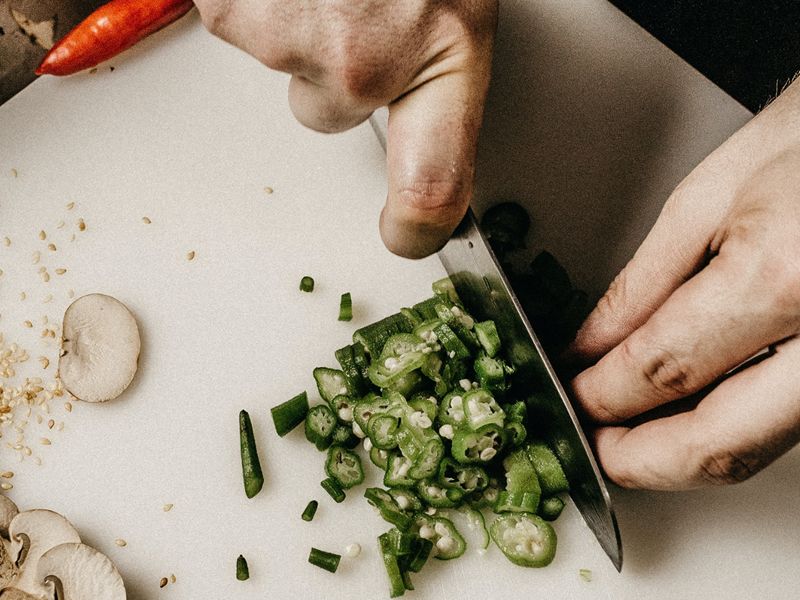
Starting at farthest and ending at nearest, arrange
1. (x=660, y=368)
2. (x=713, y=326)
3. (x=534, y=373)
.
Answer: (x=534, y=373) → (x=660, y=368) → (x=713, y=326)

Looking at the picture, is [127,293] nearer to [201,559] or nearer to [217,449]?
[217,449]

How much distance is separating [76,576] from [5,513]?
0.27m

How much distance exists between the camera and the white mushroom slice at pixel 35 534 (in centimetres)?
201

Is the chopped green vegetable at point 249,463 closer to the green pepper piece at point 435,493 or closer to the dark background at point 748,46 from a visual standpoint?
the green pepper piece at point 435,493

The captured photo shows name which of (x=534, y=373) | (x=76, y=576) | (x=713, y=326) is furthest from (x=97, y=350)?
(x=713, y=326)

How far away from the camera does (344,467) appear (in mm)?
2074

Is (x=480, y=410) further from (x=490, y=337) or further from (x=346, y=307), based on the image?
(x=346, y=307)

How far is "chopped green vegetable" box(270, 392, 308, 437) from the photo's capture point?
2084mm

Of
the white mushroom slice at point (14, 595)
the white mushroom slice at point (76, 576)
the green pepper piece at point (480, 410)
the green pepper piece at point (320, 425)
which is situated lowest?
the white mushroom slice at point (14, 595)

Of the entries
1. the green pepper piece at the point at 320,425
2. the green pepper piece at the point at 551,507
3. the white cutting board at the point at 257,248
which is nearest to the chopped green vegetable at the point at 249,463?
the white cutting board at the point at 257,248

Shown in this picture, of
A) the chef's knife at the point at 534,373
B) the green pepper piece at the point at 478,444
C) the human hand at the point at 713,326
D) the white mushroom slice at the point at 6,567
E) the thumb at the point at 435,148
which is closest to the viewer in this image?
the human hand at the point at 713,326

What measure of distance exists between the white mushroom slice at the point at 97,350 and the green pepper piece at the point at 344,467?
60 centimetres

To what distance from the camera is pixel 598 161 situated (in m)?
2.24

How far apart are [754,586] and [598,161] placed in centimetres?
121
